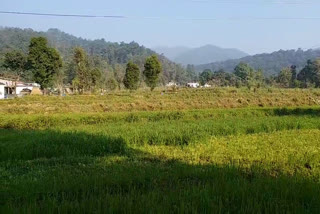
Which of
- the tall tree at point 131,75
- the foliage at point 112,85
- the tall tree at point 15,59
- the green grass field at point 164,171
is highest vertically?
the tall tree at point 15,59

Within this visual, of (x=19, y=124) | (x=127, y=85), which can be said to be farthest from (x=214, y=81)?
(x=19, y=124)

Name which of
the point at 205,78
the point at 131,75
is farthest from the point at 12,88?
the point at 205,78

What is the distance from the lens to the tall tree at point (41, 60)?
4650 centimetres

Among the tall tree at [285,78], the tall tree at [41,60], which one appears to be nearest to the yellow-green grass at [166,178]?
the tall tree at [41,60]

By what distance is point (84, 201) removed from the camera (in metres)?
5.25

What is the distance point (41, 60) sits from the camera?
4644 centimetres

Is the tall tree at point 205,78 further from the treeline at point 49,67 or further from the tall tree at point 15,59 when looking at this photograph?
the tall tree at point 15,59

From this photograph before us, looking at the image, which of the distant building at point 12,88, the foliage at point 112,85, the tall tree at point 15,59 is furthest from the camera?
the foliage at point 112,85

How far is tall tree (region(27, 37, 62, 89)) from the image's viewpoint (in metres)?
46.5

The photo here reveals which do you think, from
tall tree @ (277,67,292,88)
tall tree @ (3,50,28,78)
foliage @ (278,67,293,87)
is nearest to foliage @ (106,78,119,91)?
tall tree @ (3,50,28,78)

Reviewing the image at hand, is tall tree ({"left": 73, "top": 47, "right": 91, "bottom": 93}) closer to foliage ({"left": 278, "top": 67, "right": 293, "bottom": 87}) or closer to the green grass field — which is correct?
the green grass field

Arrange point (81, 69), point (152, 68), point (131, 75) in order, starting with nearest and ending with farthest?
point (81, 69)
point (152, 68)
point (131, 75)

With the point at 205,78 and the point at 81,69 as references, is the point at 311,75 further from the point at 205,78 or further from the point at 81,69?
the point at 81,69

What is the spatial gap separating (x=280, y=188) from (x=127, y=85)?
184 ft
